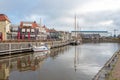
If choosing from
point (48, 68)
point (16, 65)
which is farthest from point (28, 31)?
point (48, 68)

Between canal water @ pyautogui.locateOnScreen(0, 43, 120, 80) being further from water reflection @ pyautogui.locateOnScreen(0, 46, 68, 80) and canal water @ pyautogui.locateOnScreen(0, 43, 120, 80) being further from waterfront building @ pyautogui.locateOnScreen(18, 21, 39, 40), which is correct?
waterfront building @ pyautogui.locateOnScreen(18, 21, 39, 40)

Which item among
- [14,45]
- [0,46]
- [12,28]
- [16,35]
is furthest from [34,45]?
[12,28]

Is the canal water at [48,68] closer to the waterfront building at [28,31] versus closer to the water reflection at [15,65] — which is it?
the water reflection at [15,65]

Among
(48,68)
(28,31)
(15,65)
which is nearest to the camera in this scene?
(48,68)

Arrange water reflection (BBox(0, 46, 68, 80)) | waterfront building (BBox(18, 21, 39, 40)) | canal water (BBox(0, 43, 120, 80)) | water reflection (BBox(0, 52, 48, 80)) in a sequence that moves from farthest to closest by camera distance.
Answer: waterfront building (BBox(18, 21, 39, 40)) → water reflection (BBox(0, 46, 68, 80)) → water reflection (BBox(0, 52, 48, 80)) → canal water (BBox(0, 43, 120, 80))

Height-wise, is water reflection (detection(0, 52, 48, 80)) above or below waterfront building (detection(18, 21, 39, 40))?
below

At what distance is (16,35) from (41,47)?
3827 cm

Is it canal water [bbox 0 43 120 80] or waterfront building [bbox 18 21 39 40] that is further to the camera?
waterfront building [bbox 18 21 39 40]

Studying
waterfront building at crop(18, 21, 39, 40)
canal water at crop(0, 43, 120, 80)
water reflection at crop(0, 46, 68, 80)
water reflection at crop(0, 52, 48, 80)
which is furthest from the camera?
waterfront building at crop(18, 21, 39, 40)

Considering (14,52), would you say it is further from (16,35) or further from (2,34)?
(16,35)

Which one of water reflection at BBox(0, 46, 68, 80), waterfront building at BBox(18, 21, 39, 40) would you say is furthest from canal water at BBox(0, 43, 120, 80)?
waterfront building at BBox(18, 21, 39, 40)

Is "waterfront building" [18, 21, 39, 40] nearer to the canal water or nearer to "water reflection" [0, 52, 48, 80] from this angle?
the canal water

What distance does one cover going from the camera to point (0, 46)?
50406mm

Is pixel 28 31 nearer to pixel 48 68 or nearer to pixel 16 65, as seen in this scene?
pixel 16 65
